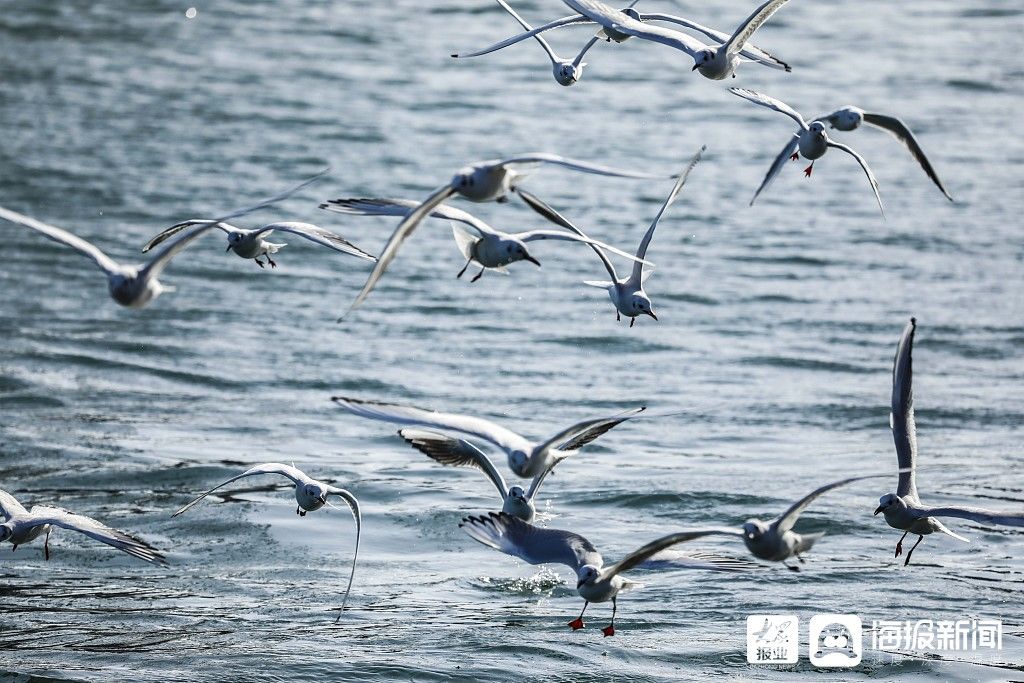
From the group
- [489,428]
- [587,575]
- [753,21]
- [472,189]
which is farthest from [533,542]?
[753,21]

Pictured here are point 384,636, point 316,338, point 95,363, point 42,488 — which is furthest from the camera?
point 316,338

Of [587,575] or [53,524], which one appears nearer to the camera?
[587,575]

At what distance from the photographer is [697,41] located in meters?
16.6

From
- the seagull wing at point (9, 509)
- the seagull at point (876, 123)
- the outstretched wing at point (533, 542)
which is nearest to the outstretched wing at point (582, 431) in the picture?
the outstretched wing at point (533, 542)

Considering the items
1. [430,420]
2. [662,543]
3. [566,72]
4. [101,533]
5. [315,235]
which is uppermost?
[566,72]

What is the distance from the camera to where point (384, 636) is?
67.3 feet

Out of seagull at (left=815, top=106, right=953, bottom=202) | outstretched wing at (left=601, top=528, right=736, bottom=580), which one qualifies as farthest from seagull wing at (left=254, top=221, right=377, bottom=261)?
seagull at (left=815, top=106, right=953, bottom=202)

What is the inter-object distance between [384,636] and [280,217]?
2380 cm

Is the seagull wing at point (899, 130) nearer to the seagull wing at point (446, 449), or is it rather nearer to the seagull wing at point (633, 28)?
the seagull wing at point (633, 28)

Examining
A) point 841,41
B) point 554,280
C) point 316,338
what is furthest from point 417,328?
point 841,41

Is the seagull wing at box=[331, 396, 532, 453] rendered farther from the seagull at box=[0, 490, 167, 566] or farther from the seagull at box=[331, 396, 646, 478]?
the seagull at box=[0, 490, 167, 566]

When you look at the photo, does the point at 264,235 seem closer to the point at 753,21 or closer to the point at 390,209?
the point at 390,209

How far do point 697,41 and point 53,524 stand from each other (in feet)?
25.4

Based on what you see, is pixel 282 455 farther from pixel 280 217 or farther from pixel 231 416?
pixel 280 217
